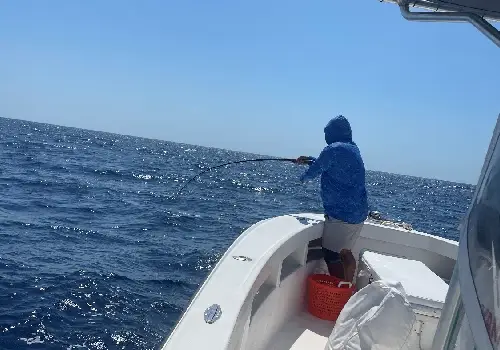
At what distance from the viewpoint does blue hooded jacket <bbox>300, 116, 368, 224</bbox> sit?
3826 mm

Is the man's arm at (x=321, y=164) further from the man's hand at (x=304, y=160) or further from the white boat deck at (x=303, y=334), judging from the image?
the white boat deck at (x=303, y=334)

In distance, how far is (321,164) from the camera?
3867 mm

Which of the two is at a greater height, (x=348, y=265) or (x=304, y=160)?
(x=304, y=160)

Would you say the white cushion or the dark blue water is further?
the dark blue water

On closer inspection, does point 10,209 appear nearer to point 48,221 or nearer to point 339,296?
point 48,221

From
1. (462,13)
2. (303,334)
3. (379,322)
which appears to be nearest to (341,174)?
(303,334)

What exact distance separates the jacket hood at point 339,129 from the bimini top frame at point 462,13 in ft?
6.71

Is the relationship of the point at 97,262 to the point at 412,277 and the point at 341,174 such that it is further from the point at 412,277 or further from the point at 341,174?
the point at 412,277

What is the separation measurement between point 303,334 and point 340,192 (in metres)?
1.22

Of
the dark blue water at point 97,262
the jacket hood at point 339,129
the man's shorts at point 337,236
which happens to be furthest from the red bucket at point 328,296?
the dark blue water at point 97,262

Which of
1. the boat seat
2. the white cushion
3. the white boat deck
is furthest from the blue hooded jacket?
the white cushion

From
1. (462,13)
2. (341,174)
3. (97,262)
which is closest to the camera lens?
(462,13)

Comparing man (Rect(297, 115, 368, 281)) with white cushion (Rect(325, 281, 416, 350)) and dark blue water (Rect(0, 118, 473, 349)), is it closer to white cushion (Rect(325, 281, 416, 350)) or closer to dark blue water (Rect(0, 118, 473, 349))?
white cushion (Rect(325, 281, 416, 350))

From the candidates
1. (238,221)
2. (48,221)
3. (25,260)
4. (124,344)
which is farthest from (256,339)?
(238,221)
